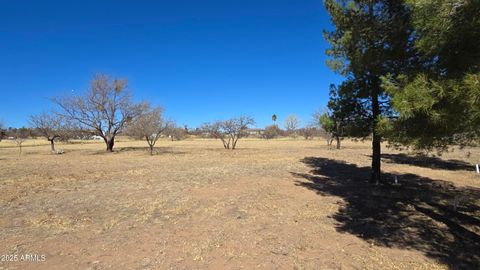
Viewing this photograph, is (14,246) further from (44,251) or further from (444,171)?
(444,171)

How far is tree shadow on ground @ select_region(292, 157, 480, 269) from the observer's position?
509cm

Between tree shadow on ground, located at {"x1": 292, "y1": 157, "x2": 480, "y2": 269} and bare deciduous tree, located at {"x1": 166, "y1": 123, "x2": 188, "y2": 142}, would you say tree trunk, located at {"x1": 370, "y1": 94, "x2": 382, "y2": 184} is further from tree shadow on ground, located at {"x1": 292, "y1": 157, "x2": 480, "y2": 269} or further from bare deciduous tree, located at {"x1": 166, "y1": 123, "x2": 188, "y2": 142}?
bare deciduous tree, located at {"x1": 166, "y1": 123, "x2": 188, "y2": 142}

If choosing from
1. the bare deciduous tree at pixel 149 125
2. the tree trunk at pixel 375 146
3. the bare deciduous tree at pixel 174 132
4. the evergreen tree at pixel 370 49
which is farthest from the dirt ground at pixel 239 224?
the bare deciduous tree at pixel 174 132

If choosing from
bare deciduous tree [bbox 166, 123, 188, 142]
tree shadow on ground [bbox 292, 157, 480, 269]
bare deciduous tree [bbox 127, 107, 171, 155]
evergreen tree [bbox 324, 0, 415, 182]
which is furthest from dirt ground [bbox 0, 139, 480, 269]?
bare deciduous tree [bbox 166, 123, 188, 142]

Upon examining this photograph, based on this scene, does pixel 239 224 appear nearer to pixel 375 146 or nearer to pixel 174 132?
pixel 375 146

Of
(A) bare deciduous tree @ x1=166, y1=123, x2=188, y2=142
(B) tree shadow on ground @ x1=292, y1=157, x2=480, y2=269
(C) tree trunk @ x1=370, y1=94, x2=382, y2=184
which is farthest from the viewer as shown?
(A) bare deciduous tree @ x1=166, y1=123, x2=188, y2=142

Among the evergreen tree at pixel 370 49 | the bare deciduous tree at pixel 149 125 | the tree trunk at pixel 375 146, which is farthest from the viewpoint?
the bare deciduous tree at pixel 149 125

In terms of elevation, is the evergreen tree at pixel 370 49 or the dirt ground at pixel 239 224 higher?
the evergreen tree at pixel 370 49

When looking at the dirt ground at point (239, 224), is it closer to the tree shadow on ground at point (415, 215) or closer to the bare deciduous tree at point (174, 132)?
the tree shadow on ground at point (415, 215)

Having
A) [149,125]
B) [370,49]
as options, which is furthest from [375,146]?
[149,125]

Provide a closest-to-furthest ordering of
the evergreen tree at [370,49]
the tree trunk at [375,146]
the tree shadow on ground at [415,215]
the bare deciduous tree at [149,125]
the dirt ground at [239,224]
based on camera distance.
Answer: the dirt ground at [239,224]
the tree shadow on ground at [415,215]
the evergreen tree at [370,49]
the tree trunk at [375,146]
the bare deciduous tree at [149,125]

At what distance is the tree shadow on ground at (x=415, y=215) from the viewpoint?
16.7 feet

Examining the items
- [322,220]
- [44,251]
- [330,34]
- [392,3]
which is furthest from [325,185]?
[44,251]

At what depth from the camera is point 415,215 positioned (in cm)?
698
